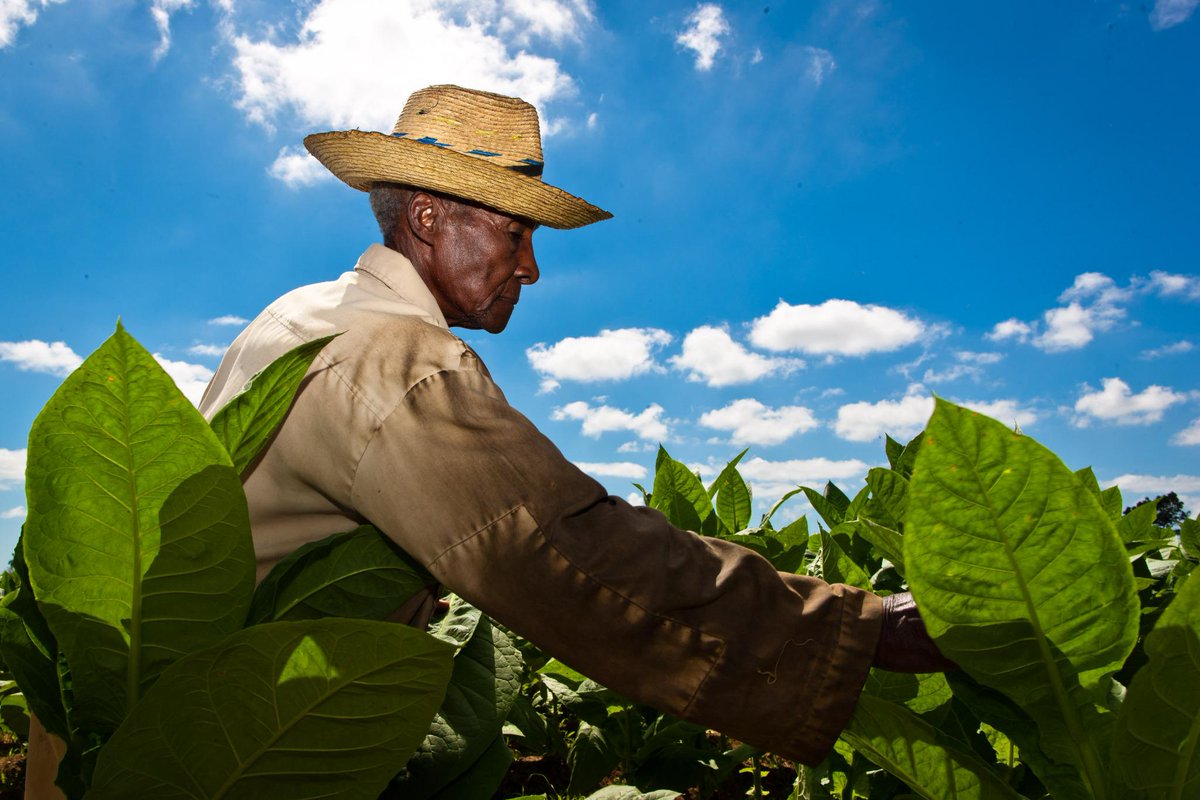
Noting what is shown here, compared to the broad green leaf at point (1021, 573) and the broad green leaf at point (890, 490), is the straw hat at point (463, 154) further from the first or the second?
the broad green leaf at point (1021, 573)

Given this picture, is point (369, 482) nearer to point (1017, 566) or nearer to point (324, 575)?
point (324, 575)

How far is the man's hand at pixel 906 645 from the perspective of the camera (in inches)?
51.6

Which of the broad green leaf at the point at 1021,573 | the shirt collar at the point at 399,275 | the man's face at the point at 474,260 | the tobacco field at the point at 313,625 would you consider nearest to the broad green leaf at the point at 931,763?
the tobacco field at the point at 313,625

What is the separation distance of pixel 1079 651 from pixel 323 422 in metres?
1.14

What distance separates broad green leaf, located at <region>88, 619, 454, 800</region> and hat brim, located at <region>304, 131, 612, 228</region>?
1.55 metres

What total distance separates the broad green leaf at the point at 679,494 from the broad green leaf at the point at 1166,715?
1557 millimetres

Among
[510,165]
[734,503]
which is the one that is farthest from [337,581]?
[734,503]

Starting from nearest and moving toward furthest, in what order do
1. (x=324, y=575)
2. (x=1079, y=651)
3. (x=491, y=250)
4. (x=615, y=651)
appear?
(x=1079, y=651), (x=324, y=575), (x=615, y=651), (x=491, y=250)

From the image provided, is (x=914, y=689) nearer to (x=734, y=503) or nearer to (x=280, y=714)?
(x=280, y=714)

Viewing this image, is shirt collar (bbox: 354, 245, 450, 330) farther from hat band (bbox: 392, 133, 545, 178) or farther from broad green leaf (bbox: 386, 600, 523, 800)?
broad green leaf (bbox: 386, 600, 523, 800)

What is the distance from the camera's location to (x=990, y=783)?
1224mm

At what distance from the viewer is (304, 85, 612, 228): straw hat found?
2.33m

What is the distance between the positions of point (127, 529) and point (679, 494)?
69.1 inches

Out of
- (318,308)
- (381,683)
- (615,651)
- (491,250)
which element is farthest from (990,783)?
(491,250)
